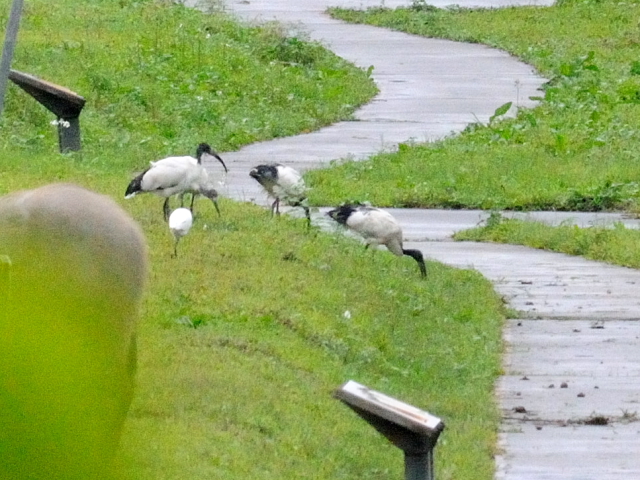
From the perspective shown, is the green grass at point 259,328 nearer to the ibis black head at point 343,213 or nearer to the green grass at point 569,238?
the ibis black head at point 343,213

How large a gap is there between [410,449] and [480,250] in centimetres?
760

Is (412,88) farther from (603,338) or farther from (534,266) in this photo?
(603,338)

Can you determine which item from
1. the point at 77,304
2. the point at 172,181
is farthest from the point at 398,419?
the point at 172,181

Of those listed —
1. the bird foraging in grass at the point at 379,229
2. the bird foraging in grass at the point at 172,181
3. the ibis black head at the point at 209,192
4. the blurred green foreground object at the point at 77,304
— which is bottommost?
the bird foraging in grass at the point at 379,229

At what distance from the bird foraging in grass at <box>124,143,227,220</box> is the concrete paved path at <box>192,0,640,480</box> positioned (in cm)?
193

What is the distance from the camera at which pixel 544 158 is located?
632 inches

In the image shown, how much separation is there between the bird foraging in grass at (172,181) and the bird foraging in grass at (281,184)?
1.68ft

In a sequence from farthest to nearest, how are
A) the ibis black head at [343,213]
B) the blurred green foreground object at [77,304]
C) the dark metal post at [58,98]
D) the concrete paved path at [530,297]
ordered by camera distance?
the dark metal post at [58,98], the ibis black head at [343,213], the concrete paved path at [530,297], the blurred green foreground object at [77,304]

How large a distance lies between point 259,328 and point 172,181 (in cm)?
283

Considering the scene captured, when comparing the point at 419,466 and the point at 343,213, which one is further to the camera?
the point at 343,213

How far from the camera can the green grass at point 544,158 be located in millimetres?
14430

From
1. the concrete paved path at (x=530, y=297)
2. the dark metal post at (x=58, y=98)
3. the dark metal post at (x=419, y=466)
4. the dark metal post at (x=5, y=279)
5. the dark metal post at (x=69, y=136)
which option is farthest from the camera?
the dark metal post at (x=69, y=136)

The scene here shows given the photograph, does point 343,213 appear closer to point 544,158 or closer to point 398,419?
point 544,158

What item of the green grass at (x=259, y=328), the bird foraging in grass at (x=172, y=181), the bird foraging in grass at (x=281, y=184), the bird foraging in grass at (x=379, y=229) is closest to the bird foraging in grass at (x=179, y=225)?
the green grass at (x=259, y=328)
